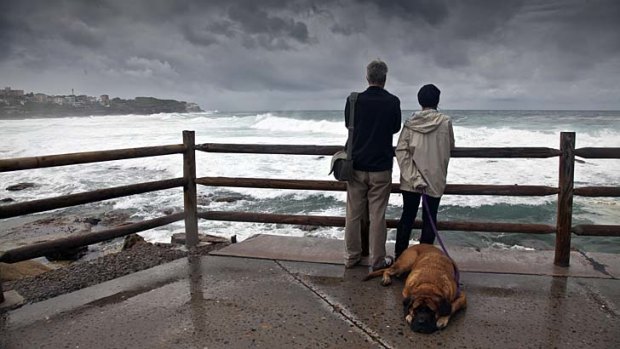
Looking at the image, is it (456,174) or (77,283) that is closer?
(77,283)

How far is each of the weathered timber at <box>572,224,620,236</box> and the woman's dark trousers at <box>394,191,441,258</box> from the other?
1.42 metres

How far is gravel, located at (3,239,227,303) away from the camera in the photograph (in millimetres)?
4070

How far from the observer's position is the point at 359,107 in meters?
3.81

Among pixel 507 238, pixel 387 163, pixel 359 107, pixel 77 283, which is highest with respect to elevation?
pixel 359 107

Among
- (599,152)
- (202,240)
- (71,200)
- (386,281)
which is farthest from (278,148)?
(599,152)

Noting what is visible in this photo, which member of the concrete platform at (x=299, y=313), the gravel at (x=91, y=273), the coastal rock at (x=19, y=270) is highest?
the concrete platform at (x=299, y=313)

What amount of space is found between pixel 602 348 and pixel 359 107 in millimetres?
2440

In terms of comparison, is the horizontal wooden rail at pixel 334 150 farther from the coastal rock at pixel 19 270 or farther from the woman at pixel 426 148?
the coastal rock at pixel 19 270

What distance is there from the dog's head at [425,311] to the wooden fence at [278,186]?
1.34 metres

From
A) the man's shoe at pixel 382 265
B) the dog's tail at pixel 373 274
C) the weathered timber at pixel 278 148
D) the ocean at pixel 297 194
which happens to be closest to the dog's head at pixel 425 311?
the dog's tail at pixel 373 274

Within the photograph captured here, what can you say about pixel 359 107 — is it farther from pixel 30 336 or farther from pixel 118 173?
pixel 118 173

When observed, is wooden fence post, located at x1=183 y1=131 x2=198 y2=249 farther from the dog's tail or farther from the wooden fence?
the dog's tail

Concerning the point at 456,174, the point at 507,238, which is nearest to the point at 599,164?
the point at 456,174

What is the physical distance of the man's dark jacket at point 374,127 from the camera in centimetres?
377
